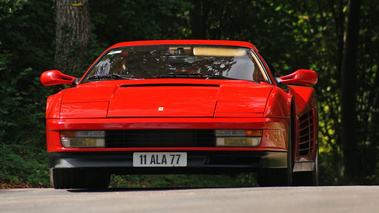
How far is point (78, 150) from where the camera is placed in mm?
6738

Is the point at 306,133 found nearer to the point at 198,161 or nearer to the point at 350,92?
the point at 198,161

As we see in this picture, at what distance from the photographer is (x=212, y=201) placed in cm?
546

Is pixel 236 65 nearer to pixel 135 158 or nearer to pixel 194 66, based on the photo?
pixel 194 66

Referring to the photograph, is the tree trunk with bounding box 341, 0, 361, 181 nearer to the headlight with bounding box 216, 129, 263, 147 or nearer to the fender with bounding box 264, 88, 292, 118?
the fender with bounding box 264, 88, 292, 118

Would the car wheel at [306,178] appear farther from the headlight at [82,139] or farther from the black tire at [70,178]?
the headlight at [82,139]

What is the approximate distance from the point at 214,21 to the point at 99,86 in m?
15.3

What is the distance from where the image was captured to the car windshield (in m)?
7.62

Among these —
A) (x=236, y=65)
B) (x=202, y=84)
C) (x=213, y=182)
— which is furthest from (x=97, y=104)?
(x=213, y=182)

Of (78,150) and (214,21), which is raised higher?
(214,21)

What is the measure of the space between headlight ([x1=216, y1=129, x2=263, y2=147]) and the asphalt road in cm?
47

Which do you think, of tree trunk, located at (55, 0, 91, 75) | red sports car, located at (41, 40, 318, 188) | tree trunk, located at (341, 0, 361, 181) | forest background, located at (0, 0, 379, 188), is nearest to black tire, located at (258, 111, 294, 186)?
red sports car, located at (41, 40, 318, 188)

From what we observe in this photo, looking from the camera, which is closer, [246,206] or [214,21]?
[246,206]

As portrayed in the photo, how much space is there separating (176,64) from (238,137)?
1.51 meters

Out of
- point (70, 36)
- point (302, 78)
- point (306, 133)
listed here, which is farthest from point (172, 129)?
point (70, 36)
